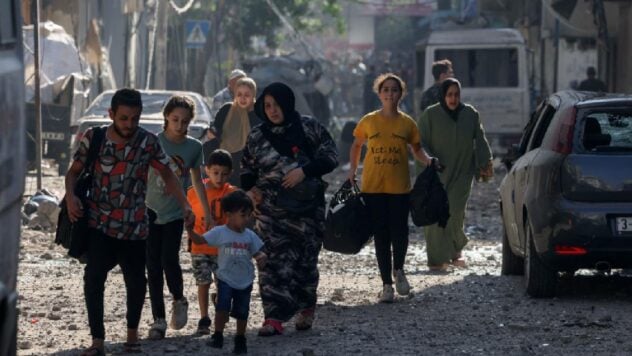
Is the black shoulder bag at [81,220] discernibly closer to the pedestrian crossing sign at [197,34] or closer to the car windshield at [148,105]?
the car windshield at [148,105]

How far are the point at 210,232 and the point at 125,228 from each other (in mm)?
551

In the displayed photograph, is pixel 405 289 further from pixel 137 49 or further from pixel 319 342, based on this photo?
pixel 137 49

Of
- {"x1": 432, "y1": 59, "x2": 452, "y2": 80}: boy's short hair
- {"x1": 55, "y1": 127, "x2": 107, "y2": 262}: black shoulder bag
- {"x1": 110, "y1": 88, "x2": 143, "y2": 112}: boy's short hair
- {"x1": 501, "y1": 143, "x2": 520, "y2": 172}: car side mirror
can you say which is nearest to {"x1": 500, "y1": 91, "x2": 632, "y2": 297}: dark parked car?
{"x1": 501, "y1": 143, "x2": 520, "y2": 172}: car side mirror

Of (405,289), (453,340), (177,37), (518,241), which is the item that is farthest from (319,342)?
(177,37)

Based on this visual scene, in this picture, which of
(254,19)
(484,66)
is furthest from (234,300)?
(254,19)

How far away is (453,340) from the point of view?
9.10m

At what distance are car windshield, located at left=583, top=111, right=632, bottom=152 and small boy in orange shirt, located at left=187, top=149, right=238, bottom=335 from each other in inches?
97.4

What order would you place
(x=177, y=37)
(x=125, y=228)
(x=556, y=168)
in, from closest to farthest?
1. (x=125, y=228)
2. (x=556, y=168)
3. (x=177, y=37)

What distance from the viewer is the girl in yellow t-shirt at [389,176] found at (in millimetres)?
11172

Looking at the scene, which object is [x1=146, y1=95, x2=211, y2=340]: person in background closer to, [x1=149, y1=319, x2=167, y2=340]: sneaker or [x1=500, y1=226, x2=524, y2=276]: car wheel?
[x1=149, y1=319, x2=167, y2=340]: sneaker

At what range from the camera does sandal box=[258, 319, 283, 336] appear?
30.7 feet

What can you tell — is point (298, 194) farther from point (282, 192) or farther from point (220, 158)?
point (220, 158)

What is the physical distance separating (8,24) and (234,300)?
8.30 feet

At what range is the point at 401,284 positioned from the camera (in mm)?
11156
